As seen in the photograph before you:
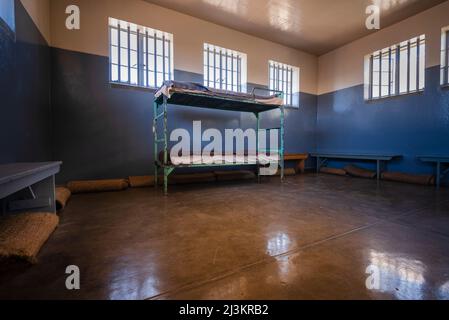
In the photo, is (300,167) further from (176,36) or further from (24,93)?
(24,93)

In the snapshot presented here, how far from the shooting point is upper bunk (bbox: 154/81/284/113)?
3529mm

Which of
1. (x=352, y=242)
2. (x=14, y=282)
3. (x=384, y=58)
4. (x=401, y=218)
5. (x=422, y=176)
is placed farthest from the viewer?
(x=384, y=58)

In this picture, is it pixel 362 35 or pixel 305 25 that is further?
pixel 362 35

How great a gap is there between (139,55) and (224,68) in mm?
2089

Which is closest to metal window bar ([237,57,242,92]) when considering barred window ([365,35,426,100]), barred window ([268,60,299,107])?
barred window ([268,60,299,107])

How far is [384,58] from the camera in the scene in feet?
18.1

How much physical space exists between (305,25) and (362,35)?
1.81 metres

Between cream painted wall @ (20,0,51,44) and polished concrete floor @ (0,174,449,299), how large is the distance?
2.67 m

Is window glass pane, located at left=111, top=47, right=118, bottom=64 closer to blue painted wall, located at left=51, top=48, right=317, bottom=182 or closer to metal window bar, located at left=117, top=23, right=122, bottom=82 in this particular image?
metal window bar, located at left=117, top=23, right=122, bottom=82

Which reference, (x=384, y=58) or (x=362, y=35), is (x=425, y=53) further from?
(x=362, y=35)

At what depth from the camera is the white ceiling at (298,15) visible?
4352mm

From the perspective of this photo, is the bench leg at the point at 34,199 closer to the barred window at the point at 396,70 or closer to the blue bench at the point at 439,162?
the blue bench at the point at 439,162

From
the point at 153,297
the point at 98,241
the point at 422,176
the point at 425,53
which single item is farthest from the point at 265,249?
the point at 425,53
